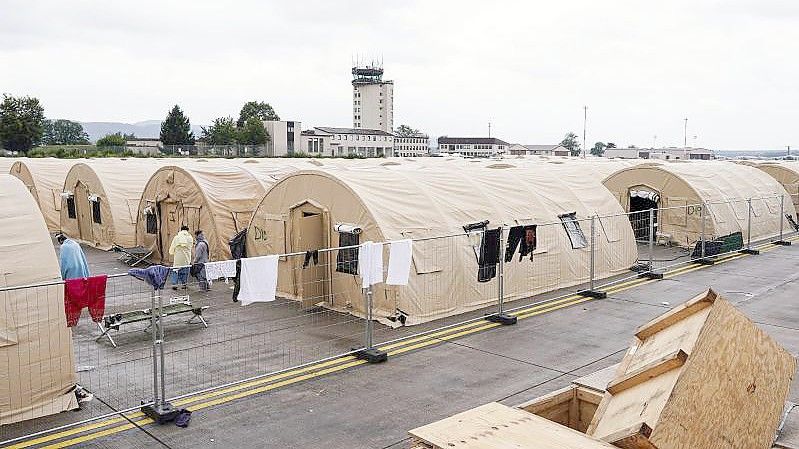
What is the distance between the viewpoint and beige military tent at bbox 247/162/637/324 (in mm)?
14117

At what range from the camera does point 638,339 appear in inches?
317

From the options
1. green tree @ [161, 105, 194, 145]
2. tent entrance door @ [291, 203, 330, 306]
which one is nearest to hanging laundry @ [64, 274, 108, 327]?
tent entrance door @ [291, 203, 330, 306]

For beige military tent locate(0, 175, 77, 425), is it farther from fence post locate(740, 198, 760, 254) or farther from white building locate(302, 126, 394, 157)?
white building locate(302, 126, 394, 157)

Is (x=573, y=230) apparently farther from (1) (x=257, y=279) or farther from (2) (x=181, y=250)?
(1) (x=257, y=279)

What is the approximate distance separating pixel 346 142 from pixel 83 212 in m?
102

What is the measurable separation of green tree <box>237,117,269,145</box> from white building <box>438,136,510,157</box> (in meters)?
56.7

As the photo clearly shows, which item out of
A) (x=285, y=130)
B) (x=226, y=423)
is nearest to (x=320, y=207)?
(x=226, y=423)

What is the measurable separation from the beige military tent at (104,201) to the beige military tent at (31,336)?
16042 millimetres

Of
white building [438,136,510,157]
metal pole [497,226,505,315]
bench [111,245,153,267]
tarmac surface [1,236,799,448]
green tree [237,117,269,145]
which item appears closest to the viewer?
tarmac surface [1,236,799,448]

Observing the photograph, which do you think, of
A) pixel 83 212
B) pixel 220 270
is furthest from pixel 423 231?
pixel 83 212

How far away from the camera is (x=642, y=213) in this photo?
2583cm

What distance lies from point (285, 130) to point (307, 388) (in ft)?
341

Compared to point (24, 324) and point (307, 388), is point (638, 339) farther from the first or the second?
point (24, 324)

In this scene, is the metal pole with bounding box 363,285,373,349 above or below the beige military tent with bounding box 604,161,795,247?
below
